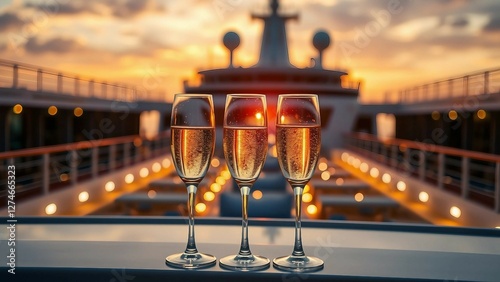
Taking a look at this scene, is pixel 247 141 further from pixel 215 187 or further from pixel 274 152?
pixel 215 187

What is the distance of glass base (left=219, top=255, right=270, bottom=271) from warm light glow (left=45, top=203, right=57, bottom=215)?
5679 millimetres

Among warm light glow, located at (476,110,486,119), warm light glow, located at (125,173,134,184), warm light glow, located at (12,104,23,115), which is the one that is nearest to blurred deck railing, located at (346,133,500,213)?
warm light glow, located at (476,110,486,119)

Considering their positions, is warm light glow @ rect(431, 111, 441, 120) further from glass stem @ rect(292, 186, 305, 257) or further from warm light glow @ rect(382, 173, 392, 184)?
glass stem @ rect(292, 186, 305, 257)

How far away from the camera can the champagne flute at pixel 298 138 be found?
34.9 inches

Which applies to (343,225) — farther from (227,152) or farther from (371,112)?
(371,112)

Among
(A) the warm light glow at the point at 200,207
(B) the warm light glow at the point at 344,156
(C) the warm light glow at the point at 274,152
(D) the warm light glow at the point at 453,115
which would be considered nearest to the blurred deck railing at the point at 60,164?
(A) the warm light glow at the point at 200,207

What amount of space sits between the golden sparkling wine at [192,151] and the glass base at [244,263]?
0.17 metres

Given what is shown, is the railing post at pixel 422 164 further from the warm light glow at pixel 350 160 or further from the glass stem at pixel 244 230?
the glass stem at pixel 244 230

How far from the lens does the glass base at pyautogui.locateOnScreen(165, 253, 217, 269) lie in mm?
784

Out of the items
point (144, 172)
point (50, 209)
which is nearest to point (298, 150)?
point (50, 209)

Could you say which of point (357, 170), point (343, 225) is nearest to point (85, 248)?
point (343, 225)

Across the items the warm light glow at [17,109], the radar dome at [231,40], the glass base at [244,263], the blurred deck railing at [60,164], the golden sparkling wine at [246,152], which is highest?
the radar dome at [231,40]

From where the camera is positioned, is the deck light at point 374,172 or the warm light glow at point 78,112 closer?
the deck light at point 374,172

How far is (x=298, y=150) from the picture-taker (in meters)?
0.89
